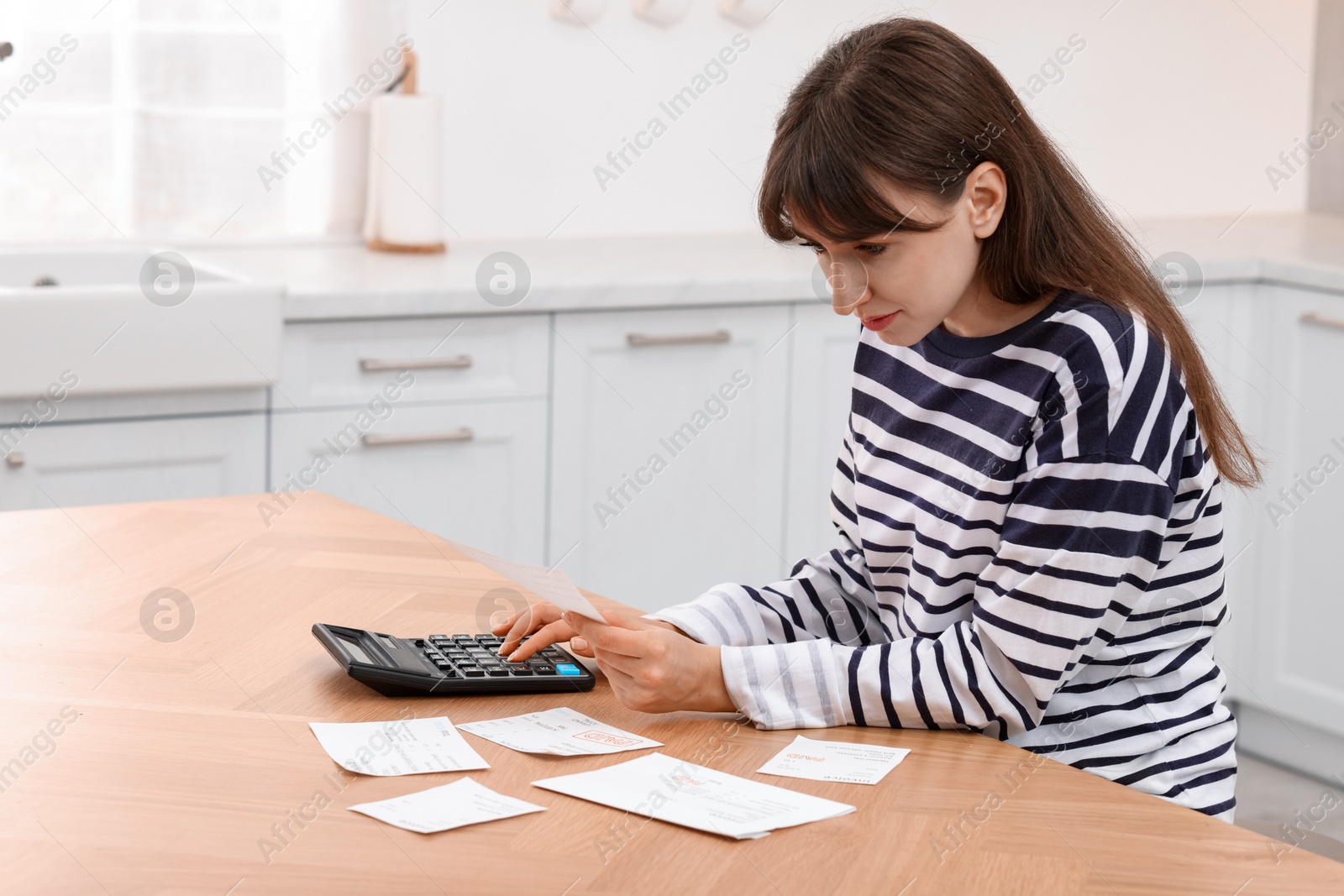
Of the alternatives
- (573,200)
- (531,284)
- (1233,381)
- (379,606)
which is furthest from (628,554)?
(379,606)

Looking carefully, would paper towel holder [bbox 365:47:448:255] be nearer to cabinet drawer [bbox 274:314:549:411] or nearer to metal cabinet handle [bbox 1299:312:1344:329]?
cabinet drawer [bbox 274:314:549:411]

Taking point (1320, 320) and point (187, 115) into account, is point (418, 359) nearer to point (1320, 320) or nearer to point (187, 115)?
point (187, 115)

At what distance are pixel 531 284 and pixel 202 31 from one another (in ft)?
2.84

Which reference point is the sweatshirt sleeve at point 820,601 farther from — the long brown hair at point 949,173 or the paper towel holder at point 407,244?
the paper towel holder at point 407,244

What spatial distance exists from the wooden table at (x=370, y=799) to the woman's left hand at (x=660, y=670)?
1 centimetres

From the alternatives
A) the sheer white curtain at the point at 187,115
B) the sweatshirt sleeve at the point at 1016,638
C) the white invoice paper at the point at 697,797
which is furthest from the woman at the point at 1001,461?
the sheer white curtain at the point at 187,115

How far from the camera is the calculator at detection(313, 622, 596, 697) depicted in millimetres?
1047

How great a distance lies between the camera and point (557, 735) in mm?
992

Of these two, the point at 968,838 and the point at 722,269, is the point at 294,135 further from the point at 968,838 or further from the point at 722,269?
the point at 968,838

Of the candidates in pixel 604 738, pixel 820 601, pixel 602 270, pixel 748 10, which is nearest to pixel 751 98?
pixel 748 10

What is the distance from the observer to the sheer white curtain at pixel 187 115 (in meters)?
2.60

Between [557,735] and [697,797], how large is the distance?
14 cm

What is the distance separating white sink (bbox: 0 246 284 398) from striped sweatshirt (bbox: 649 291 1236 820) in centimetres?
118

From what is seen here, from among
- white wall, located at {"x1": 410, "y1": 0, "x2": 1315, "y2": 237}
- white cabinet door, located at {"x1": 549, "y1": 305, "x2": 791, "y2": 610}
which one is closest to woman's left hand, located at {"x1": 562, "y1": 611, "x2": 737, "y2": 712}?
white cabinet door, located at {"x1": 549, "y1": 305, "x2": 791, "y2": 610}
